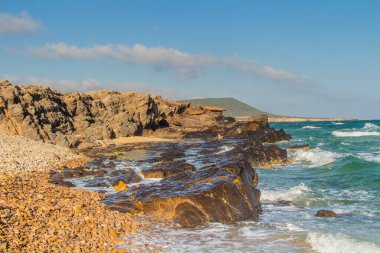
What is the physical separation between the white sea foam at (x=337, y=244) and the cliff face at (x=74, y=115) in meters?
→ 29.2

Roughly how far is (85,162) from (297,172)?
14.4 m

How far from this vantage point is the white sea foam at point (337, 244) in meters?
9.76

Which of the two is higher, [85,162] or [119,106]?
[119,106]

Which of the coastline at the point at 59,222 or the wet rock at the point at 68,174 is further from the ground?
the coastline at the point at 59,222

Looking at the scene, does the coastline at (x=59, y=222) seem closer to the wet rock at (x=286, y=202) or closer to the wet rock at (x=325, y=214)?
the wet rock at (x=325, y=214)

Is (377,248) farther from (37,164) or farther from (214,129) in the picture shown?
(214,129)

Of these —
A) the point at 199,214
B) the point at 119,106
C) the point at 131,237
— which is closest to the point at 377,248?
the point at 199,214

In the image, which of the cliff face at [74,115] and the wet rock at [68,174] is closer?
the wet rock at [68,174]

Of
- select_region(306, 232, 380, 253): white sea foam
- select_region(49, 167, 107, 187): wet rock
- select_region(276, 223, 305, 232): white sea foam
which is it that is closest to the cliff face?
select_region(49, 167, 107, 187): wet rock

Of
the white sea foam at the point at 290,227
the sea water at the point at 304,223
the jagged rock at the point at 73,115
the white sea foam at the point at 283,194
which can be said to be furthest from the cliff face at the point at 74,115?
the white sea foam at the point at 290,227

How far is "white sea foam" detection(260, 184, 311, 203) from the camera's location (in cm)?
1697

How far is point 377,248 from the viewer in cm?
984

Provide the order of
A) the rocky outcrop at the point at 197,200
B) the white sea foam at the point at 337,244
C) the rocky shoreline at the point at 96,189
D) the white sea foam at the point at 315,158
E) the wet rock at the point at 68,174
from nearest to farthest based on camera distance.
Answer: the rocky shoreline at the point at 96,189, the white sea foam at the point at 337,244, the rocky outcrop at the point at 197,200, the wet rock at the point at 68,174, the white sea foam at the point at 315,158

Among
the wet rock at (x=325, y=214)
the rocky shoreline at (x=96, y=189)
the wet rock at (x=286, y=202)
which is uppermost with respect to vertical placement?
the rocky shoreline at (x=96, y=189)
